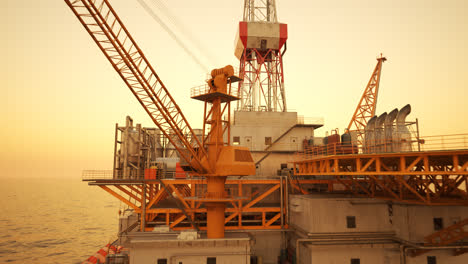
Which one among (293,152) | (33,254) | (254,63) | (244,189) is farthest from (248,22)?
(33,254)

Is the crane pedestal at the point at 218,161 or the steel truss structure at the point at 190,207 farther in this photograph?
the steel truss structure at the point at 190,207

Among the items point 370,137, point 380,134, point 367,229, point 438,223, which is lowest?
point 367,229

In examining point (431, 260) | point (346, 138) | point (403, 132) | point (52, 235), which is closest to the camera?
point (403, 132)

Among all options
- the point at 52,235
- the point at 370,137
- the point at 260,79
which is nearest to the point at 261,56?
the point at 260,79

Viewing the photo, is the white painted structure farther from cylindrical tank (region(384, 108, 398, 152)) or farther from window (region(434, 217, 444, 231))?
cylindrical tank (region(384, 108, 398, 152))

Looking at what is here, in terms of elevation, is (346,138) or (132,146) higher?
(346,138)

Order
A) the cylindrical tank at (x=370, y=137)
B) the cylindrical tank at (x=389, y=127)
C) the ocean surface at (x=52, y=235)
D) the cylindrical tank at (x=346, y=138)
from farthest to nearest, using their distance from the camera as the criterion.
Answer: the ocean surface at (x=52, y=235)
the cylindrical tank at (x=346, y=138)
the cylindrical tank at (x=370, y=137)
the cylindrical tank at (x=389, y=127)

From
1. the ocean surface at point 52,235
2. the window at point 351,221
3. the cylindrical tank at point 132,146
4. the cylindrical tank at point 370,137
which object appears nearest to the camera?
the cylindrical tank at point 370,137

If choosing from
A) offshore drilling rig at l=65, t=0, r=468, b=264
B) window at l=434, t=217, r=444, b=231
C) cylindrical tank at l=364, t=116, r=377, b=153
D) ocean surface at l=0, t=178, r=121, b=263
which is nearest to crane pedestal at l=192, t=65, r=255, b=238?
offshore drilling rig at l=65, t=0, r=468, b=264

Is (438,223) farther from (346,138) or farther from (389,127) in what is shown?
(346,138)

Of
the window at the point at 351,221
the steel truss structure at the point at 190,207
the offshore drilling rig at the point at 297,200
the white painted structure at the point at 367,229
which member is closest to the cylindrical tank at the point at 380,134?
the offshore drilling rig at the point at 297,200

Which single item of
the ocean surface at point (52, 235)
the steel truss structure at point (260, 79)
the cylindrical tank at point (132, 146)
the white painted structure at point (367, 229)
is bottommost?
the ocean surface at point (52, 235)

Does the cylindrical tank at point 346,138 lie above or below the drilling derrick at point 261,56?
below

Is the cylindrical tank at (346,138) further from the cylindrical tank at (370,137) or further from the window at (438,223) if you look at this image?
the window at (438,223)
